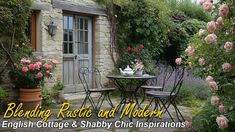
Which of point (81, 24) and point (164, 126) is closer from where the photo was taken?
point (164, 126)

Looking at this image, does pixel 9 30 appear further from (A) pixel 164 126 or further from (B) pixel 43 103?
(A) pixel 164 126

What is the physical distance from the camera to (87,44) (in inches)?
310

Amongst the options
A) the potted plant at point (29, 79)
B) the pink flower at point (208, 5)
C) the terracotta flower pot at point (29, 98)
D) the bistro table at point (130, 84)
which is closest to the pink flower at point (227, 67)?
the pink flower at point (208, 5)

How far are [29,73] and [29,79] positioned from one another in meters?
0.11

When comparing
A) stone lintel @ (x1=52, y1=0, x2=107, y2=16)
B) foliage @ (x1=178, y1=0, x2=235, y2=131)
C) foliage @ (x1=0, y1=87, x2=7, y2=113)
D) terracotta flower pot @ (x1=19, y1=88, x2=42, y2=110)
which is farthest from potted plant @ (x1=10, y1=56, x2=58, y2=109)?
foliage @ (x1=178, y1=0, x2=235, y2=131)

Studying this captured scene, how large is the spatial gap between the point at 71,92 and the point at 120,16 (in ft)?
7.97

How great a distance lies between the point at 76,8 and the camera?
7.24 m

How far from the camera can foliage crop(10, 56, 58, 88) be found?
538cm

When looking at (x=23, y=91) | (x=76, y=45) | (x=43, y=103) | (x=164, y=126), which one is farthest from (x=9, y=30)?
(x=164, y=126)

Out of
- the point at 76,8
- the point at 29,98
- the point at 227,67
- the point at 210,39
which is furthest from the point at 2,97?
the point at 227,67

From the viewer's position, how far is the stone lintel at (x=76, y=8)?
6.85 meters

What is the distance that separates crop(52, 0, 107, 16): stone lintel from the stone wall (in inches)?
2.8

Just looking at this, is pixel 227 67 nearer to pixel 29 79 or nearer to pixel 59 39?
pixel 29 79

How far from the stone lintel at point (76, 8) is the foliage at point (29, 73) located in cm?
171
